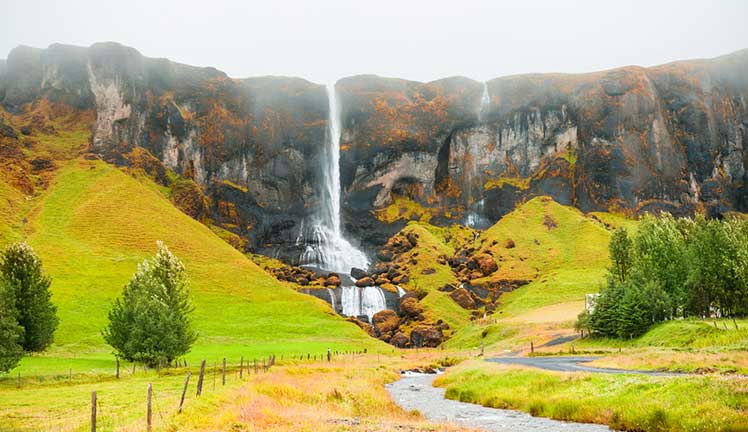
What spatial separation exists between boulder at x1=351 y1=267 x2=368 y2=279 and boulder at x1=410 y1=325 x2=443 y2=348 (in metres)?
45.9

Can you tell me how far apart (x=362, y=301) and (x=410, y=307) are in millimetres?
15625

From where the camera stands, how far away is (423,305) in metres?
130

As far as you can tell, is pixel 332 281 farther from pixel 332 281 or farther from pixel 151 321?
pixel 151 321

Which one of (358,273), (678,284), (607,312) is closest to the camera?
(607,312)

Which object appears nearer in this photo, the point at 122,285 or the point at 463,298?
the point at 122,285

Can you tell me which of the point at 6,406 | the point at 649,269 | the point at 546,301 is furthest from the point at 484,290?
the point at 6,406

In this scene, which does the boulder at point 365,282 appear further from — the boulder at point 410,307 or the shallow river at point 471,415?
the shallow river at point 471,415

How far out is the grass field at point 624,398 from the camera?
2014cm

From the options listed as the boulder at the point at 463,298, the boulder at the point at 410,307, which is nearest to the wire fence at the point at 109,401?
the boulder at the point at 410,307

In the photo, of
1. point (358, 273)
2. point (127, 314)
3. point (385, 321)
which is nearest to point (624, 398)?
point (127, 314)

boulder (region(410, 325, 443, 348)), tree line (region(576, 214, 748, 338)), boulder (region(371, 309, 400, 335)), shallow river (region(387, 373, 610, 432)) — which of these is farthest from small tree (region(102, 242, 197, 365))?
boulder (region(371, 309, 400, 335))

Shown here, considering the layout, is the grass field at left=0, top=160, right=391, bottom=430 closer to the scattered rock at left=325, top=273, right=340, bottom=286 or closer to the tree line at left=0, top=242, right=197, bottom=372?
the tree line at left=0, top=242, right=197, bottom=372

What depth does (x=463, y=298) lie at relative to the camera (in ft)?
455

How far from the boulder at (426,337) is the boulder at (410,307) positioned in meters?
10.2
